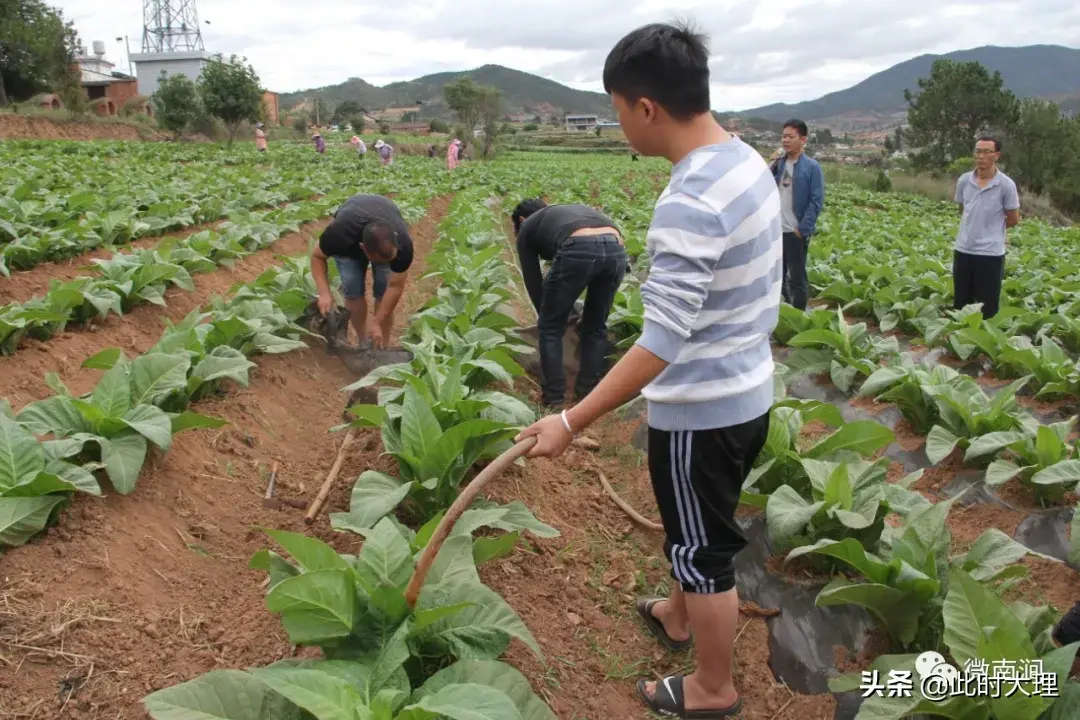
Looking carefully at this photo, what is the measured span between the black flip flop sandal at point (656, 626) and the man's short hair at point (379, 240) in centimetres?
300

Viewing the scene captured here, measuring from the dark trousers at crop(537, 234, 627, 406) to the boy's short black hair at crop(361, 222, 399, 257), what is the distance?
109 centimetres

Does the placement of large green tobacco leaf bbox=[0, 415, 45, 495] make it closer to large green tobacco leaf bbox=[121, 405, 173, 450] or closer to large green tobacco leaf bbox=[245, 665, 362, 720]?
large green tobacco leaf bbox=[121, 405, 173, 450]

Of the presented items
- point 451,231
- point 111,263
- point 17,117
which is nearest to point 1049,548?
point 111,263

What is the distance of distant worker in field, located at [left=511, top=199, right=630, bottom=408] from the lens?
4879mm

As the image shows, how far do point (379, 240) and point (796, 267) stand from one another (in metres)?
3.99

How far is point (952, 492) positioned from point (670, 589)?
1.58 m

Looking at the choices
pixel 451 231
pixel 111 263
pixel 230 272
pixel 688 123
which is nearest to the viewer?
pixel 688 123

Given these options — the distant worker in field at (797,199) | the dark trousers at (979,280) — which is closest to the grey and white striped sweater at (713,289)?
the distant worker in field at (797,199)

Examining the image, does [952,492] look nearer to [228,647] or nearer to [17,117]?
[228,647]

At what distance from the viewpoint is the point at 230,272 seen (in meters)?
7.59

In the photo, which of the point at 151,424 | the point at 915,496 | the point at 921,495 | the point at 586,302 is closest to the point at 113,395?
the point at 151,424

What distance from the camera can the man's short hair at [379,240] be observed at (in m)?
5.04

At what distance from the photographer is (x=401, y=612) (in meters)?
2.28

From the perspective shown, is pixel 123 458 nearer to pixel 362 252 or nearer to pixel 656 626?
pixel 656 626
